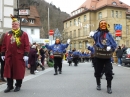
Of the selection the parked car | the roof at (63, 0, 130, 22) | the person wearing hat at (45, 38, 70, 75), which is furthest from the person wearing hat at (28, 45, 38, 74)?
the roof at (63, 0, 130, 22)

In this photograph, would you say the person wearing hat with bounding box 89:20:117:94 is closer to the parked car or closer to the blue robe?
the blue robe

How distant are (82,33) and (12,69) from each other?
60.9 metres

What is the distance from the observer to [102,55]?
21.3 feet

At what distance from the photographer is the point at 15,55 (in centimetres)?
664

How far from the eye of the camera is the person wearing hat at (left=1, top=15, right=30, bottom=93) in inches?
260

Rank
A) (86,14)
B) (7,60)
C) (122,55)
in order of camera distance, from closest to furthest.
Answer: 1. (7,60)
2. (122,55)
3. (86,14)

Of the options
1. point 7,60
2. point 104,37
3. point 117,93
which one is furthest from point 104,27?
point 7,60

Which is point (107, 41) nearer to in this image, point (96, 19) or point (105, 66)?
point (105, 66)

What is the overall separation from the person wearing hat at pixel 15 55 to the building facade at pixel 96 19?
5047cm

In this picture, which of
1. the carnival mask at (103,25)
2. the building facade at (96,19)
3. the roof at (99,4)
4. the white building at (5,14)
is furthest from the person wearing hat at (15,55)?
the roof at (99,4)

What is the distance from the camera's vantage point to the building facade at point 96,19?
58094 millimetres

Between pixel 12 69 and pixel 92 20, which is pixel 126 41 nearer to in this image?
pixel 92 20

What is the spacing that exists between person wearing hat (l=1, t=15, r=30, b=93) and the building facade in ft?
166

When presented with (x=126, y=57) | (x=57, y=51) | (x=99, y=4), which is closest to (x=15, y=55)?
(x=57, y=51)
